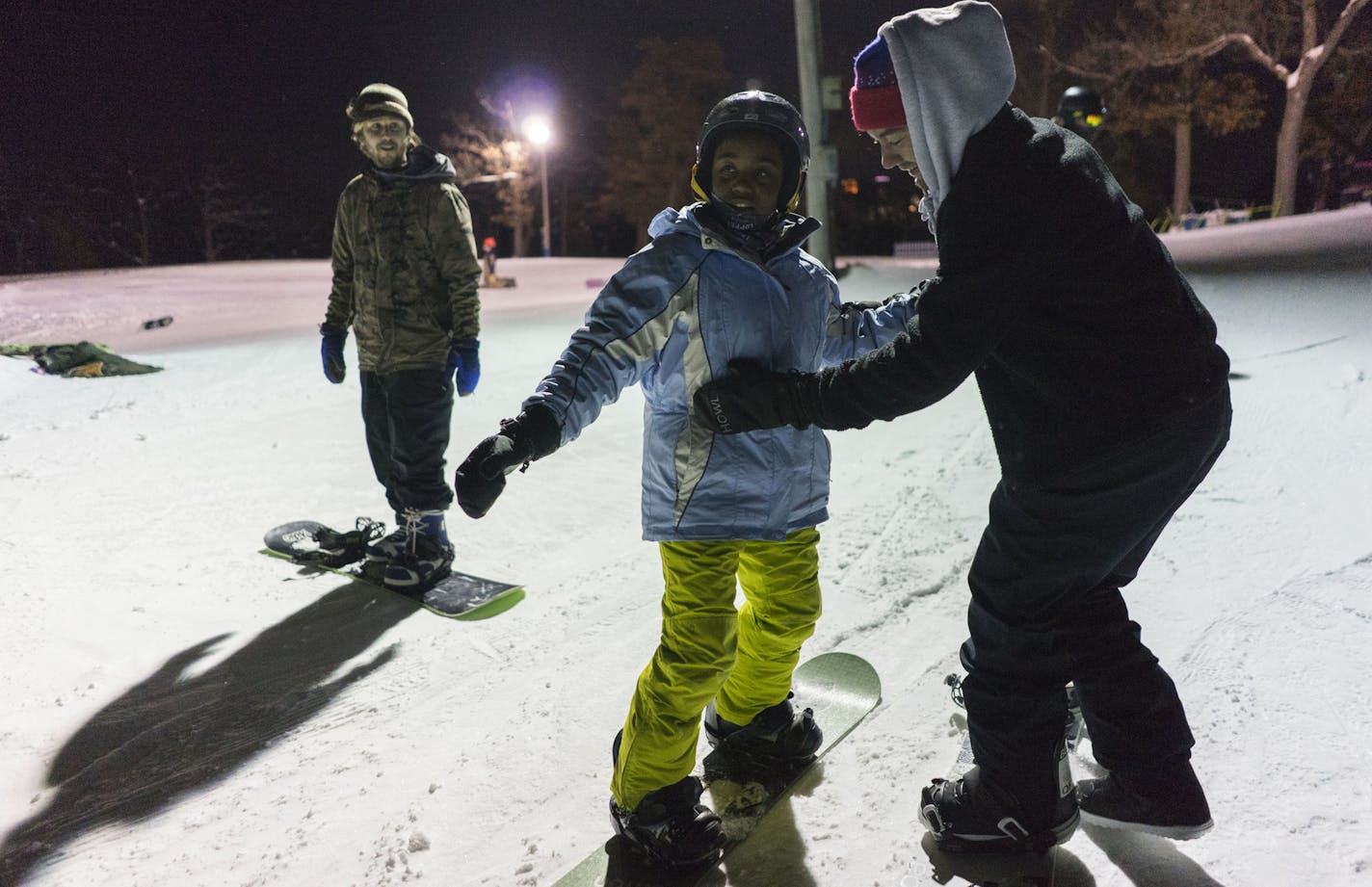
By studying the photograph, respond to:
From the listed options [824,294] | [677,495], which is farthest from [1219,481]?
[677,495]

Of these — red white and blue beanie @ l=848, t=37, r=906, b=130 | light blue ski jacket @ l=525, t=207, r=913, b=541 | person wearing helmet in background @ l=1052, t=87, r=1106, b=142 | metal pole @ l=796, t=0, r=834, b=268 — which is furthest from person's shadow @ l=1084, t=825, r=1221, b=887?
metal pole @ l=796, t=0, r=834, b=268

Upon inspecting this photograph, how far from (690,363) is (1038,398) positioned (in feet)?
2.58

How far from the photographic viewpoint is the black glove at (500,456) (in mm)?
1798

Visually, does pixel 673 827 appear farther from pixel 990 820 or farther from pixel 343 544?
pixel 343 544

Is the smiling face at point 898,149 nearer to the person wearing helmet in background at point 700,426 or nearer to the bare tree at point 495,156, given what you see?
the person wearing helmet in background at point 700,426

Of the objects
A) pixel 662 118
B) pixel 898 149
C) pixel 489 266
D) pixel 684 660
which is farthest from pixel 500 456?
pixel 662 118

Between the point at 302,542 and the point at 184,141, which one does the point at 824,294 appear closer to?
the point at 302,542

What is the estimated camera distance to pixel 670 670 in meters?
1.99

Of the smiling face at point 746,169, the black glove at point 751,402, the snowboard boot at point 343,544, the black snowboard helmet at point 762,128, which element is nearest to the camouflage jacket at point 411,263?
the snowboard boot at point 343,544

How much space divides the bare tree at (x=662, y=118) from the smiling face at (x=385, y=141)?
30135 mm

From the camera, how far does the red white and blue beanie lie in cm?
182

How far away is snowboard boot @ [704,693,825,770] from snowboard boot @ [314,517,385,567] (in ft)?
8.00

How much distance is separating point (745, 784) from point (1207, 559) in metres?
2.21

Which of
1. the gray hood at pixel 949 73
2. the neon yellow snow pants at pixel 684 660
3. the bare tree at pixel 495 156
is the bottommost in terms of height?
the neon yellow snow pants at pixel 684 660
